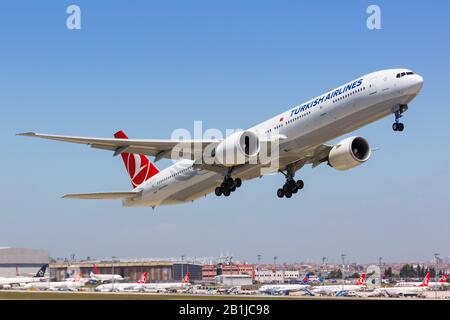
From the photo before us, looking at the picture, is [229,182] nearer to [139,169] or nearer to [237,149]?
[237,149]

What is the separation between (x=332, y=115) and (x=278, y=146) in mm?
4306

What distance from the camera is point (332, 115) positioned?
36188 mm

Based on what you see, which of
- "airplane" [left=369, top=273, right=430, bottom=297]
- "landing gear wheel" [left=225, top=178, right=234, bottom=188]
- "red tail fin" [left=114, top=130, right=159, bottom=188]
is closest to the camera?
"landing gear wheel" [left=225, top=178, right=234, bottom=188]

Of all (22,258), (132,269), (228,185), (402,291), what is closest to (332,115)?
(228,185)

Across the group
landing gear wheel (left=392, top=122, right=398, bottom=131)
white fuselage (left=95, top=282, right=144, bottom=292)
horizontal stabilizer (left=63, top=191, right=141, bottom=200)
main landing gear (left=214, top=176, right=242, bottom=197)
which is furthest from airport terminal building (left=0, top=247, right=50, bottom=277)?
landing gear wheel (left=392, top=122, right=398, bottom=131)

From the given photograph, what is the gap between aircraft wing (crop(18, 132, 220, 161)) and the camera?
130 feet

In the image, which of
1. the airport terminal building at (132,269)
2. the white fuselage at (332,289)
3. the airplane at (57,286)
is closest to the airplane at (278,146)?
the white fuselage at (332,289)

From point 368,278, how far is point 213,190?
6554cm

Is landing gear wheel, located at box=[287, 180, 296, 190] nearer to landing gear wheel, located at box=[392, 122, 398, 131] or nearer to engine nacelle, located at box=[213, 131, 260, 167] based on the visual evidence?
engine nacelle, located at box=[213, 131, 260, 167]

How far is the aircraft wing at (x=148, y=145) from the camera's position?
130 feet

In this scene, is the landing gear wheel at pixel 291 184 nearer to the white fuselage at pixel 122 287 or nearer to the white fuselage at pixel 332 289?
the white fuselage at pixel 332 289

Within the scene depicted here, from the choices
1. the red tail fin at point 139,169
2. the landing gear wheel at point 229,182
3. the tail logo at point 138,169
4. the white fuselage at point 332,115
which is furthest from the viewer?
the tail logo at point 138,169
